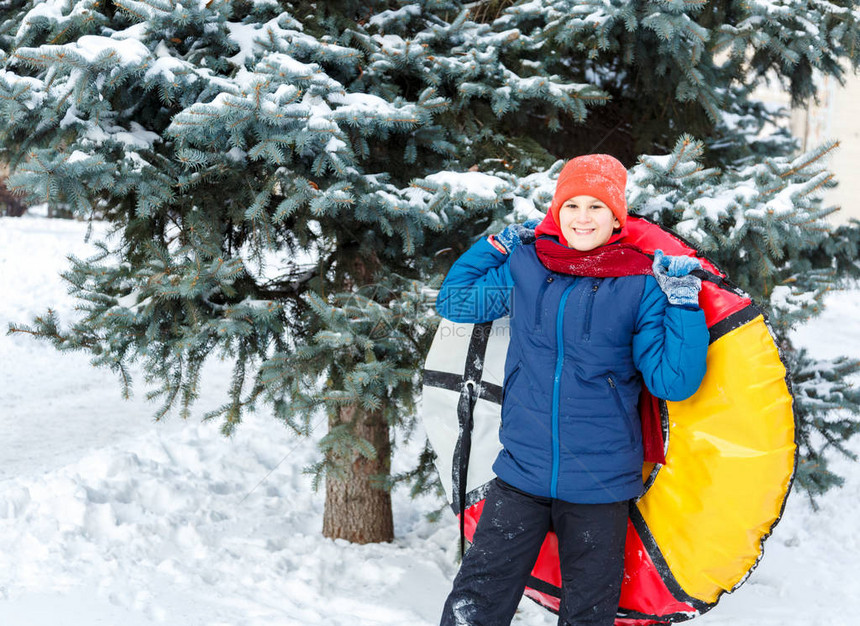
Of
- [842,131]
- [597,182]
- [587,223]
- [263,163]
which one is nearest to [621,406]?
[587,223]

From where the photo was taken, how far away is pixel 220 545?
4504mm

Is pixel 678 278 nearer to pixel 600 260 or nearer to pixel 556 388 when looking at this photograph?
pixel 600 260

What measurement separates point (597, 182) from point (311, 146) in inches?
56.5

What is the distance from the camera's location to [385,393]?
357cm

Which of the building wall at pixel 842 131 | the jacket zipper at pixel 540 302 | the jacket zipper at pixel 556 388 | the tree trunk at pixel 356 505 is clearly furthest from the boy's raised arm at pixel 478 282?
the building wall at pixel 842 131

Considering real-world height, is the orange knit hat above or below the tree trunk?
above

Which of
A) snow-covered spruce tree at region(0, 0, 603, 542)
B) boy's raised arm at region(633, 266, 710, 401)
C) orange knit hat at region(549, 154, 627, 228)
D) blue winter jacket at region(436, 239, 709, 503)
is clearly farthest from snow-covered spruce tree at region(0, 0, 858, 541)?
boy's raised arm at region(633, 266, 710, 401)

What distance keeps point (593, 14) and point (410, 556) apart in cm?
345

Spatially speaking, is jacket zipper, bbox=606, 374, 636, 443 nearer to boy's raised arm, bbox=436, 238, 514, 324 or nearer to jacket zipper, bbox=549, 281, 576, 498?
jacket zipper, bbox=549, 281, 576, 498

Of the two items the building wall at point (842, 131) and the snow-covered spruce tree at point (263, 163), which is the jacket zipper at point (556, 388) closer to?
the snow-covered spruce tree at point (263, 163)

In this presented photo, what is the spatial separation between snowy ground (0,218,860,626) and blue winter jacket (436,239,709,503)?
1.89 metres

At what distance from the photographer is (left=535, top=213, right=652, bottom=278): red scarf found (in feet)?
7.74

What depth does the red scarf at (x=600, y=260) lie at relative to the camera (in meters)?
2.36

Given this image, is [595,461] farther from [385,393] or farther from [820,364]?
[820,364]
